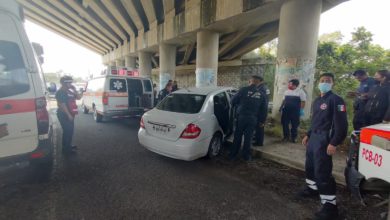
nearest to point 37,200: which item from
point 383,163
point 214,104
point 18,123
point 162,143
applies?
point 18,123

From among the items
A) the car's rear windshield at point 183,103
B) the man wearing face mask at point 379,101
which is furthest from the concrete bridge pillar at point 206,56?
the man wearing face mask at point 379,101

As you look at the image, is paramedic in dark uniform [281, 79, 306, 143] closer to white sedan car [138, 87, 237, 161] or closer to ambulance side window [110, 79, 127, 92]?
white sedan car [138, 87, 237, 161]

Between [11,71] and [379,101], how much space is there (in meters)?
6.03

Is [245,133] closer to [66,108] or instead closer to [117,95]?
[66,108]

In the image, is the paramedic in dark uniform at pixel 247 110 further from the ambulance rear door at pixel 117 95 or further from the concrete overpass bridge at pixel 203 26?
the ambulance rear door at pixel 117 95

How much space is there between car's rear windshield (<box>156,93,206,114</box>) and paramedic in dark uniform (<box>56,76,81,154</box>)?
209 cm

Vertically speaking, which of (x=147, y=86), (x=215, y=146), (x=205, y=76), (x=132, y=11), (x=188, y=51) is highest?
(x=132, y=11)

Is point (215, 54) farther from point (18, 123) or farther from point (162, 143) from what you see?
point (18, 123)

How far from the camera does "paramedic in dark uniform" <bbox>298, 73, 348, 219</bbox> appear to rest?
8.18ft

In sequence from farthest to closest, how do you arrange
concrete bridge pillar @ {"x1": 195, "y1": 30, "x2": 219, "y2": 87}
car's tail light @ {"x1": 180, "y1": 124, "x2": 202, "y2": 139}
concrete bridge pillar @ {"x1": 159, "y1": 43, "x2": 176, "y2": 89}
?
concrete bridge pillar @ {"x1": 159, "y1": 43, "x2": 176, "y2": 89}, concrete bridge pillar @ {"x1": 195, "y1": 30, "x2": 219, "y2": 87}, car's tail light @ {"x1": 180, "y1": 124, "x2": 202, "y2": 139}

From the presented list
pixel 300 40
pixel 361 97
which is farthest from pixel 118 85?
pixel 361 97

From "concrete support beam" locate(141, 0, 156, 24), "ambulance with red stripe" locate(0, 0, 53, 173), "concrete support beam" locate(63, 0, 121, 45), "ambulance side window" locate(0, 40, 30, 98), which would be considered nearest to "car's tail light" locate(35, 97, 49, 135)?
"ambulance with red stripe" locate(0, 0, 53, 173)

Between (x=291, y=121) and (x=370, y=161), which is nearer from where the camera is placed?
(x=370, y=161)

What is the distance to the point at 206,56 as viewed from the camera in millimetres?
10703
